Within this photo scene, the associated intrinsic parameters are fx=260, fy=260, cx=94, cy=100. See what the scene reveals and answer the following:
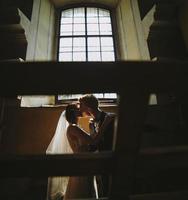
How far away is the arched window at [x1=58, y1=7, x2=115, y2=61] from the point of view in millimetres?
5938

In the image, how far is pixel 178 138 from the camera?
12.1 ft

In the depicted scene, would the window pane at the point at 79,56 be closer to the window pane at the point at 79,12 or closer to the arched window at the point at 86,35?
the arched window at the point at 86,35

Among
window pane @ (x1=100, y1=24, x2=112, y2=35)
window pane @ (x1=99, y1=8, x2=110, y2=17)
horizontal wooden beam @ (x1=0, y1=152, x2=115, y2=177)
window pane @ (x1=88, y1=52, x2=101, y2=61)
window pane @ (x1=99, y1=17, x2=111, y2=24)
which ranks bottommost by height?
horizontal wooden beam @ (x1=0, y1=152, x2=115, y2=177)

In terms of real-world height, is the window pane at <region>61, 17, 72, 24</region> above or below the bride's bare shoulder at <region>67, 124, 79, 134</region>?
above

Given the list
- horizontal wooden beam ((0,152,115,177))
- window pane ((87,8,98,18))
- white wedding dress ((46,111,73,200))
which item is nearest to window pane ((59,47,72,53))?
window pane ((87,8,98,18))

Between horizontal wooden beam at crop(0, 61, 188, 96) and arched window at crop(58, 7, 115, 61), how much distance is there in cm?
464

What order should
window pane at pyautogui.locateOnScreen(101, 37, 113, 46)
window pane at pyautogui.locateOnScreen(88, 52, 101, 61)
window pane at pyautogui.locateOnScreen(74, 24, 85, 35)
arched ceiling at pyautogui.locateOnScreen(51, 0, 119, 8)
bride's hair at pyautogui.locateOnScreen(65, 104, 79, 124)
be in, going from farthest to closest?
1. arched ceiling at pyautogui.locateOnScreen(51, 0, 119, 8)
2. window pane at pyautogui.locateOnScreen(74, 24, 85, 35)
3. window pane at pyautogui.locateOnScreen(101, 37, 113, 46)
4. window pane at pyautogui.locateOnScreen(88, 52, 101, 61)
5. bride's hair at pyautogui.locateOnScreen(65, 104, 79, 124)

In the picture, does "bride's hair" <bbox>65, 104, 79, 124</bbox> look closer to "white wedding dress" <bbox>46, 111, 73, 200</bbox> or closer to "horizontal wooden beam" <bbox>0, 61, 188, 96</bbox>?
"white wedding dress" <bbox>46, 111, 73, 200</bbox>

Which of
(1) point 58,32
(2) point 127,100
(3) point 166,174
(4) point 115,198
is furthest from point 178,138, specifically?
(1) point 58,32

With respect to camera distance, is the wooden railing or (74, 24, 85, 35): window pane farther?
(74, 24, 85, 35): window pane

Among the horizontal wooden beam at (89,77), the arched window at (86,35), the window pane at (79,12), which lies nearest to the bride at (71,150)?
the horizontal wooden beam at (89,77)

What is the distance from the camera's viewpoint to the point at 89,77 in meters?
1.19

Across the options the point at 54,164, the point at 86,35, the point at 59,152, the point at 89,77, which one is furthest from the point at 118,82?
the point at 86,35

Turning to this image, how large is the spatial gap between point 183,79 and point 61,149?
7.31ft
